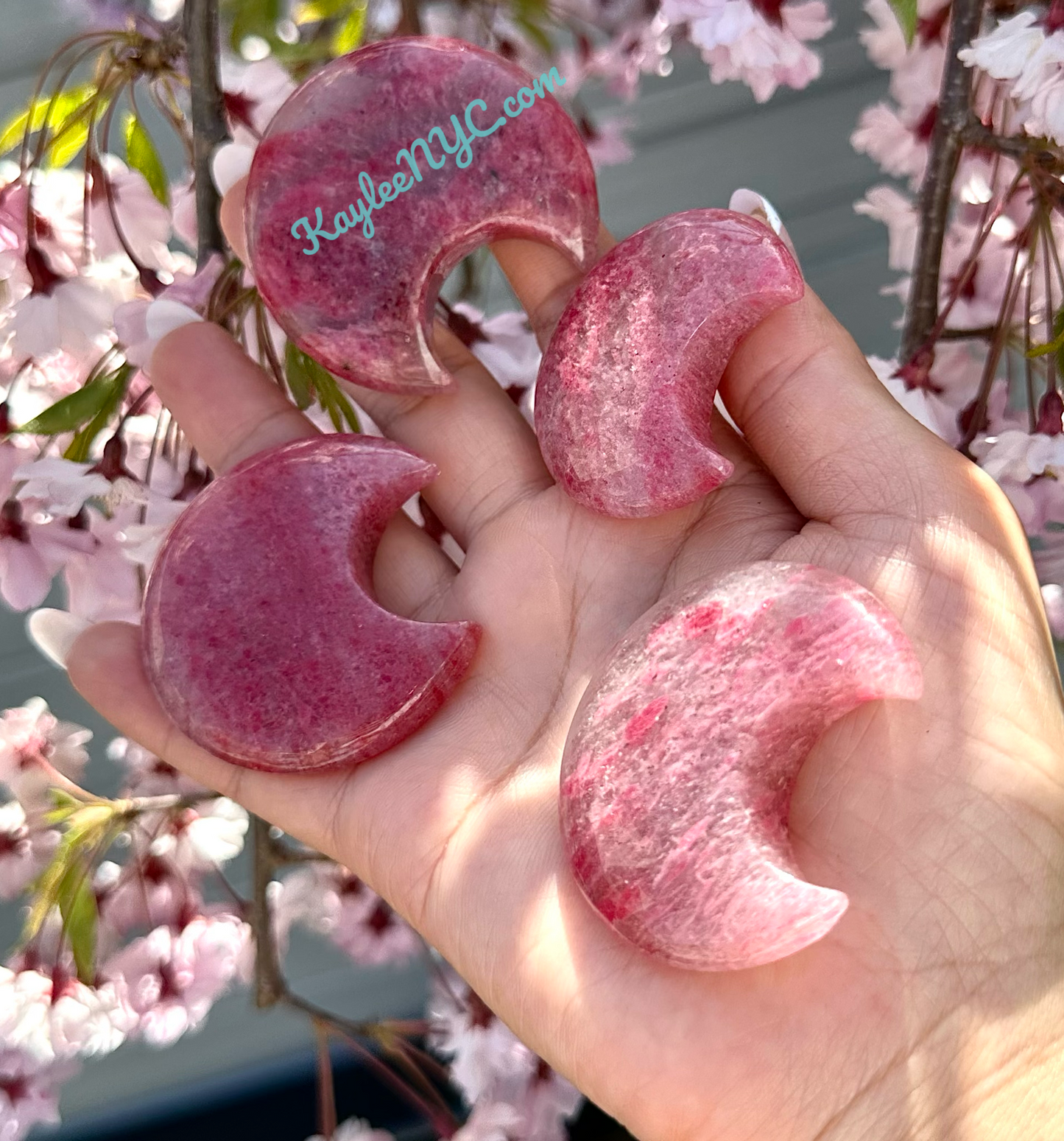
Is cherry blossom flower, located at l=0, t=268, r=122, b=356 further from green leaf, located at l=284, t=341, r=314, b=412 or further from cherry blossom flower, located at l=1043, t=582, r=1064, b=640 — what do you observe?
cherry blossom flower, located at l=1043, t=582, r=1064, b=640

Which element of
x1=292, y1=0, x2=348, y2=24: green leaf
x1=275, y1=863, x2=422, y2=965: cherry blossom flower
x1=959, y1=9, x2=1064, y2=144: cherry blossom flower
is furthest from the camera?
x1=275, y1=863, x2=422, y2=965: cherry blossom flower

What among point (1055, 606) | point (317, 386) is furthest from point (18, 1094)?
point (1055, 606)

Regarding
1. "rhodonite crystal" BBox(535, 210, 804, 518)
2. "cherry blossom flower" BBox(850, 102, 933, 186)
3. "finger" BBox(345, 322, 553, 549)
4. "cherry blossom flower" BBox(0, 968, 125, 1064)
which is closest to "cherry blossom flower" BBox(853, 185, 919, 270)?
"cherry blossom flower" BBox(850, 102, 933, 186)

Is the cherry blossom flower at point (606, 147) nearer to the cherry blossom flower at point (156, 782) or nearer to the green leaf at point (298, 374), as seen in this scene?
the green leaf at point (298, 374)

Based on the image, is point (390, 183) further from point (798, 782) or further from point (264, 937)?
point (264, 937)

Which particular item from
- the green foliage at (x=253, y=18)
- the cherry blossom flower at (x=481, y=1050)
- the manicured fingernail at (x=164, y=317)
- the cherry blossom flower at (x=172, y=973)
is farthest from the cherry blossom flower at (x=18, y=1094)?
the green foliage at (x=253, y=18)

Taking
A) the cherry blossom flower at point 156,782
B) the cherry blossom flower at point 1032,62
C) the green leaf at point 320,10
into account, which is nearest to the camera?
the cherry blossom flower at point 1032,62

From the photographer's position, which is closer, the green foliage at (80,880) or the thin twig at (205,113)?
the thin twig at (205,113)
